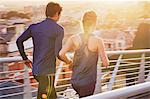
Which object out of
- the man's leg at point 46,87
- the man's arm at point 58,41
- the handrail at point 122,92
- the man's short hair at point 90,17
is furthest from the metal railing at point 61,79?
the handrail at point 122,92

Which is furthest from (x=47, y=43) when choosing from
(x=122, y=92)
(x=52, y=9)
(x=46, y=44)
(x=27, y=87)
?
(x=122, y=92)

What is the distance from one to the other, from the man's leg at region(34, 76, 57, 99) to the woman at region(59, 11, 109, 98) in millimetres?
162

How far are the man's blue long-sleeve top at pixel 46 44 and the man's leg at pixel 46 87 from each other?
4cm

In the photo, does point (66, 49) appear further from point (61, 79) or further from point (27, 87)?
point (61, 79)

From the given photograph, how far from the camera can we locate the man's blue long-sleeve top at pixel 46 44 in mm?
1973

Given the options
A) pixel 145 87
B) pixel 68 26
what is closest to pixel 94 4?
pixel 68 26

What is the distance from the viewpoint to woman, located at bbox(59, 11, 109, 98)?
1.90 metres

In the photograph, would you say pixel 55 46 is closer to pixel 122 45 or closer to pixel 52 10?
pixel 52 10

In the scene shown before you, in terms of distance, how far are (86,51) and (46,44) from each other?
0.22 m

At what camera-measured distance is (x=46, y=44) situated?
1973mm

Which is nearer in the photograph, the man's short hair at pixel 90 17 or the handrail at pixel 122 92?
the handrail at pixel 122 92

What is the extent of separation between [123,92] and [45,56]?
1.15 metres

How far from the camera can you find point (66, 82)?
328 cm

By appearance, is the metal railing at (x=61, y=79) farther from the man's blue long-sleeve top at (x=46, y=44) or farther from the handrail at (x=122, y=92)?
the handrail at (x=122, y=92)
